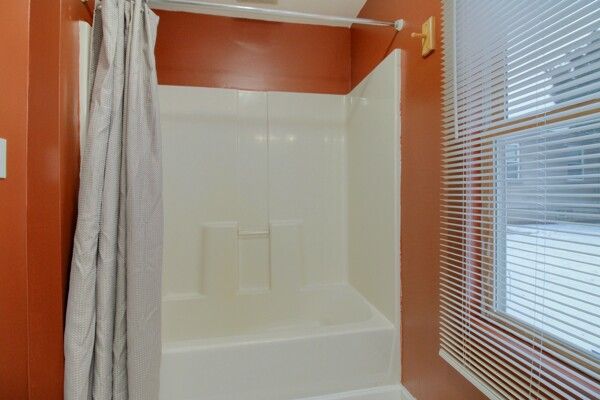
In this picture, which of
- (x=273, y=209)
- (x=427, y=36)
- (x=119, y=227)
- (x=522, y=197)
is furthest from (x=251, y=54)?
(x=522, y=197)

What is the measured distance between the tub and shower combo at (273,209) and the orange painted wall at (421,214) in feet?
0.62

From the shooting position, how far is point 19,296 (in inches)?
38.4

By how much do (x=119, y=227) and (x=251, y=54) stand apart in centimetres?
154

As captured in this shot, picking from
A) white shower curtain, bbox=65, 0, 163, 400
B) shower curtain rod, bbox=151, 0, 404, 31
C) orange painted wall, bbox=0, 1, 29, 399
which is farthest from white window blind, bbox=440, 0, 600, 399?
orange painted wall, bbox=0, 1, 29, 399

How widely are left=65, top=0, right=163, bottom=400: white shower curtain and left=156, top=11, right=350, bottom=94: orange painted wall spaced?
0.84 meters

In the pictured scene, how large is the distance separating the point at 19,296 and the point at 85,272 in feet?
0.66

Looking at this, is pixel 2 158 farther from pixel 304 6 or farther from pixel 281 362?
Answer: pixel 304 6

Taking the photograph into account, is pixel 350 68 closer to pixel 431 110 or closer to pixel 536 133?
pixel 431 110

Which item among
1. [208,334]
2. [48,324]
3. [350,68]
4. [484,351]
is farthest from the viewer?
[350,68]

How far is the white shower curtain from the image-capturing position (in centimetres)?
117

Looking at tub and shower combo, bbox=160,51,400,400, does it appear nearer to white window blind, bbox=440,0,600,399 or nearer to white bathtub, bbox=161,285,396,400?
white bathtub, bbox=161,285,396,400

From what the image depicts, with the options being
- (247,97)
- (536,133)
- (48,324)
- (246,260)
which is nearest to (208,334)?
(246,260)

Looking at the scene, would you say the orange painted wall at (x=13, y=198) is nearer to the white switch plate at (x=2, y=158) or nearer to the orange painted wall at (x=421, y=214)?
the white switch plate at (x=2, y=158)

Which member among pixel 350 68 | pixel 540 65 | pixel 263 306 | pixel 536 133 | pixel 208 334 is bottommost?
pixel 208 334
